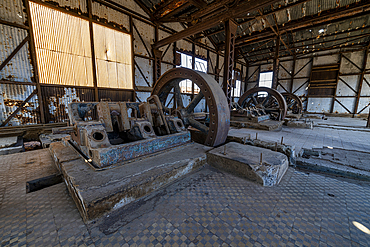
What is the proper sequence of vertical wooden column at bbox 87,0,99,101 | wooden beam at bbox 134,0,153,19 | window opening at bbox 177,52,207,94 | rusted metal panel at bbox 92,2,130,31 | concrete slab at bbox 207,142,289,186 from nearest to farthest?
concrete slab at bbox 207,142,289,186, vertical wooden column at bbox 87,0,99,101, rusted metal panel at bbox 92,2,130,31, wooden beam at bbox 134,0,153,19, window opening at bbox 177,52,207,94

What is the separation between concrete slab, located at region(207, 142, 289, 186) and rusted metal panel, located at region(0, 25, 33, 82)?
7.60 metres

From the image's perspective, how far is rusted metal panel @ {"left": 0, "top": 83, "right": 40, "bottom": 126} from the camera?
214 inches

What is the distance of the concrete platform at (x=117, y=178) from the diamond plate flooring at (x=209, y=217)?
0.12m

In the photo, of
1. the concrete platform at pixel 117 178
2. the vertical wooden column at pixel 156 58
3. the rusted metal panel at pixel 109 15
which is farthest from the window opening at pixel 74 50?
the concrete platform at pixel 117 178

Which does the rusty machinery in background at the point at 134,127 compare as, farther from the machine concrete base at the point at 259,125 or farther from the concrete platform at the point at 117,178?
the machine concrete base at the point at 259,125

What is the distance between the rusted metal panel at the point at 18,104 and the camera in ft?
17.8

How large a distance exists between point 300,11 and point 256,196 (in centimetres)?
1329

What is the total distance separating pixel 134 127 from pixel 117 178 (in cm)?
101

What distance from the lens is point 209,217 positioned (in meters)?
1.33

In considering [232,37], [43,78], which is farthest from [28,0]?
[232,37]

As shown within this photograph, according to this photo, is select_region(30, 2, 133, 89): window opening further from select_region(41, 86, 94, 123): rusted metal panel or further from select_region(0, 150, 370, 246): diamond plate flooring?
select_region(0, 150, 370, 246): diamond plate flooring

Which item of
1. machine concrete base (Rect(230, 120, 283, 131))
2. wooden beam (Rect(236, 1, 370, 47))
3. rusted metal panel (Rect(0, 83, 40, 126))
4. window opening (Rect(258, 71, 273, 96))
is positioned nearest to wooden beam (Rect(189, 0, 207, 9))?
wooden beam (Rect(236, 1, 370, 47))

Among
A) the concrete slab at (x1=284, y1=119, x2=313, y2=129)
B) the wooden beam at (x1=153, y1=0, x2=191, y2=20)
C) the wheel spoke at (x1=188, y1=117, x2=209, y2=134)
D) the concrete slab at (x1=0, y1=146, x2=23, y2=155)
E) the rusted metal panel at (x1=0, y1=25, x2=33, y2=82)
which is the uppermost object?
the wooden beam at (x1=153, y1=0, x2=191, y2=20)

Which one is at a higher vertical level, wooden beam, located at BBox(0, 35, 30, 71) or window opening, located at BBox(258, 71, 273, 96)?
window opening, located at BBox(258, 71, 273, 96)
